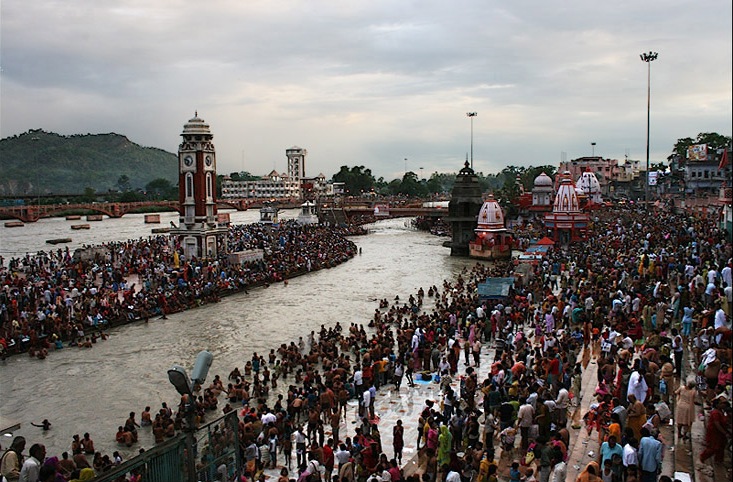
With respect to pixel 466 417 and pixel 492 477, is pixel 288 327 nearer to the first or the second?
pixel 466 417

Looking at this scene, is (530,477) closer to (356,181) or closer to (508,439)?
(508,439)

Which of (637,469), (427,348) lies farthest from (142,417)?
(637,469)

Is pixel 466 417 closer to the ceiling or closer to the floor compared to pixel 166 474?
closer to the floor

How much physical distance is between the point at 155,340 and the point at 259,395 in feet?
28.3

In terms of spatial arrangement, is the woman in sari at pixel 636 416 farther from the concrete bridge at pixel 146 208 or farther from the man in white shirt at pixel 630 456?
the concrete bridge at pixel 146 208

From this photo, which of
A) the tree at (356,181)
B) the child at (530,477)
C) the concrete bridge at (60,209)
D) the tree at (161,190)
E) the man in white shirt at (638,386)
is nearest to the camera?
the child at (530,477)

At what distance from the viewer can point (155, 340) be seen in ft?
75.0

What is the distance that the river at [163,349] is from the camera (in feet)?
51.5

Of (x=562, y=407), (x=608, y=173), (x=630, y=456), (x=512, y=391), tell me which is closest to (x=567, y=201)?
(x=512, y=391)

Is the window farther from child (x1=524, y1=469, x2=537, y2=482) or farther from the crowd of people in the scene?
child (x1=524, y1=469, x2=537, y2=482)

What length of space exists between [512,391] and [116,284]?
23.1 m

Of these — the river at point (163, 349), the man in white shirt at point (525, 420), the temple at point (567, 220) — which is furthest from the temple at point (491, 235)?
the man in white shirt at point (525, 420)

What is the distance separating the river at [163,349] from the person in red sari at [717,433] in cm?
1064

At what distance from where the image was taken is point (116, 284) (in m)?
29.7
